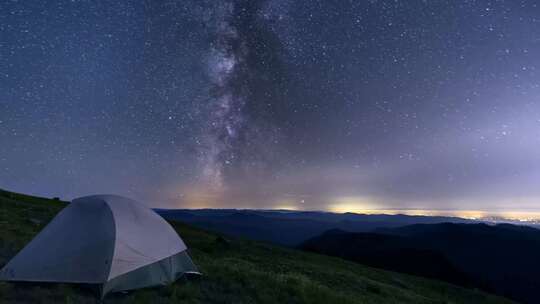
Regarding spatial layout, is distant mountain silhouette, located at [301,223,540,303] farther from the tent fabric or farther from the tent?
the tent

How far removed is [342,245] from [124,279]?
583 feet

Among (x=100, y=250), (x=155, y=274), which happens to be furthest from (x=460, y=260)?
(x=100, y=250)

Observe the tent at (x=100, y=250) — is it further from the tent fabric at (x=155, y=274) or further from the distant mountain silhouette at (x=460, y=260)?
the distant mountain silhouette at (x=460, y=260)

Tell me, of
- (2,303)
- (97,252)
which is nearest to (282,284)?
(97,252)

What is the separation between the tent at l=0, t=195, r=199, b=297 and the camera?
9.16 metres

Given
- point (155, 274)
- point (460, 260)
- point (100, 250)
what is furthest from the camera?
point (460, 260)

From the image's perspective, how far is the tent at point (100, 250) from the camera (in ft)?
30.0

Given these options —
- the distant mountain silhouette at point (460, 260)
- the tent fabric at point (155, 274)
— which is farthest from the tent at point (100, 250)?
the distant mountain silhouette at point (460, 260)

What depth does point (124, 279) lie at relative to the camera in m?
9.48

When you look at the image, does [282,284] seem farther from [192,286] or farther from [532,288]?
[532,288]

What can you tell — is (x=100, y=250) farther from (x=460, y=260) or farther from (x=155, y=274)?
(x=460, y=260)

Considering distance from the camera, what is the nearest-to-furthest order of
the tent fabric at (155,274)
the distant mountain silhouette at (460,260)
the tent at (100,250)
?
the tent at (100,250), the tent fabric at (155,274), the distant mountain silhouette at (460,260)

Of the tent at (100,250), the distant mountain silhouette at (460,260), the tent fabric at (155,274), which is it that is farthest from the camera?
the distant mountain silhouette at (460,260)

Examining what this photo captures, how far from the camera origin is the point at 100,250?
9320 millimetres
